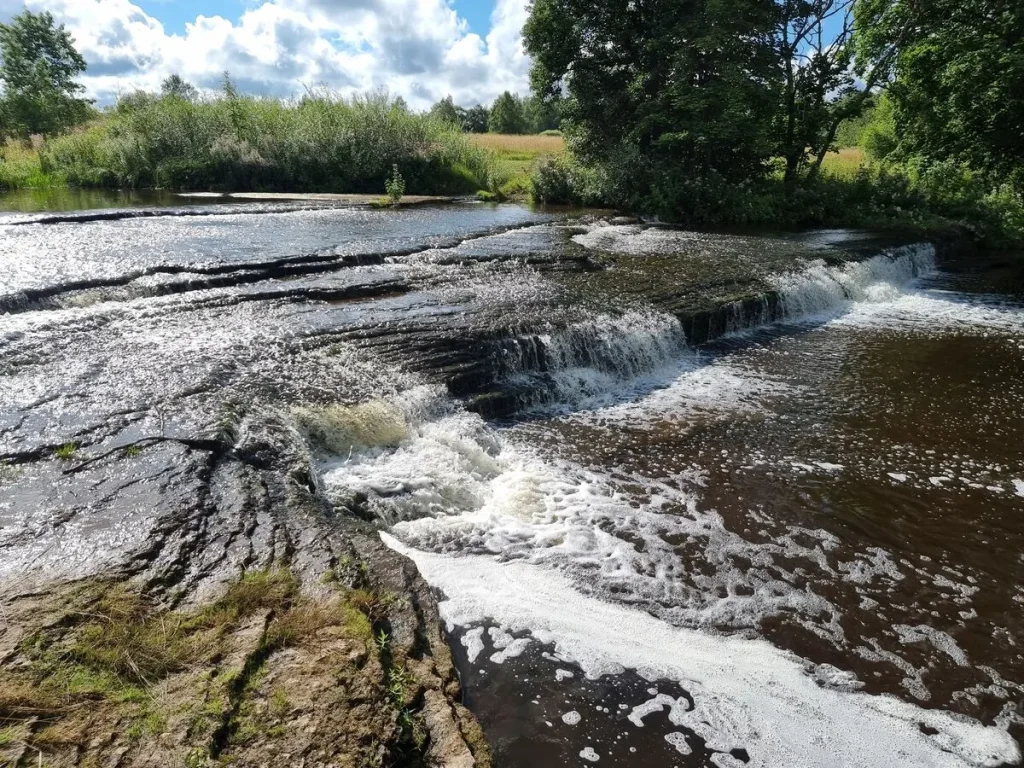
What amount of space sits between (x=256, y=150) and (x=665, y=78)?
14.0 meters

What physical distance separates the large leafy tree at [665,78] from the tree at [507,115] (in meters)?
59.7

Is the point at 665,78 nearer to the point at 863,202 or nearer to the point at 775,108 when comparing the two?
the point at 775,108

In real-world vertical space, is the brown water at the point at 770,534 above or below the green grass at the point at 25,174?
below

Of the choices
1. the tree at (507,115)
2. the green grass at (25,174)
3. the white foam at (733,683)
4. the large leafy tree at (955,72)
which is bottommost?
the white foam at (733,683)

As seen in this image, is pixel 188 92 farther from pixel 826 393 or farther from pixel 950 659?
pixel 950 659

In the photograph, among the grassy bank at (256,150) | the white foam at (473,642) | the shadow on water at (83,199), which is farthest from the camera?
the grassy bank at (256,150)

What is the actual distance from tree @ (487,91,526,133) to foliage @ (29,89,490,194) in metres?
56.3

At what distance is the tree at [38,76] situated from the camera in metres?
33.2

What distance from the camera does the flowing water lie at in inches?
125

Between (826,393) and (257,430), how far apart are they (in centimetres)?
625

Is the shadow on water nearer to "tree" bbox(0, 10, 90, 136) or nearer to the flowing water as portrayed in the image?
the flowing water

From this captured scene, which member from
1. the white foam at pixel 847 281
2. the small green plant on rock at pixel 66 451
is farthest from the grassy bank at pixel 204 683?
the white foam at pixel 847 281

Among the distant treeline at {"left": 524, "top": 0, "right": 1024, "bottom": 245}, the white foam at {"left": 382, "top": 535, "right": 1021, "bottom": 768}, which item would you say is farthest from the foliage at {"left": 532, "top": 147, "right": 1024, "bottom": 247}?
the white foam at {"left": 382, "top": 535, "right": 1021, "bottom": 768}

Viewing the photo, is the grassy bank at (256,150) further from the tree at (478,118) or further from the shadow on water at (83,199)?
the tree at (478,118)
